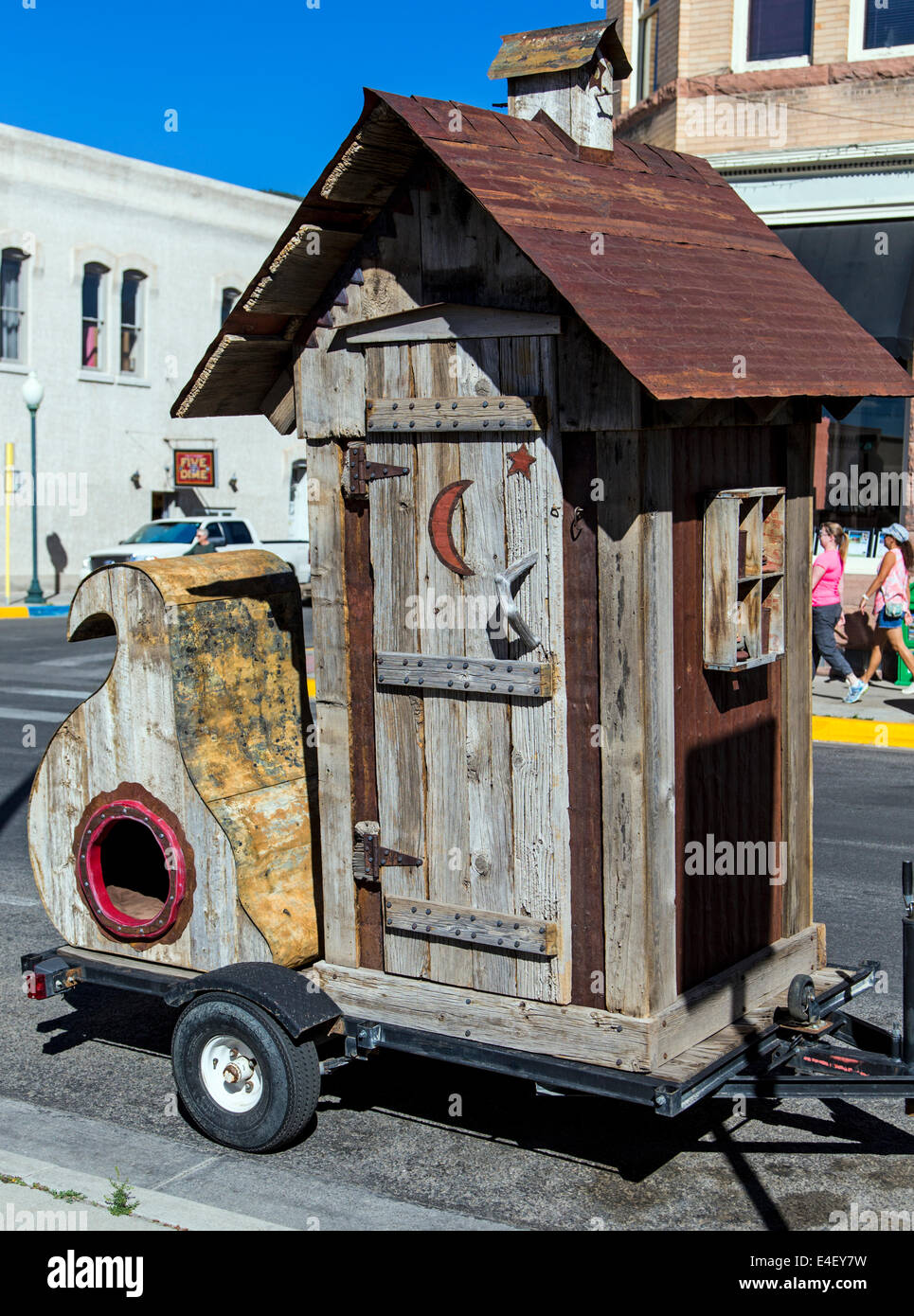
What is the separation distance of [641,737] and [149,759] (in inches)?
76.5

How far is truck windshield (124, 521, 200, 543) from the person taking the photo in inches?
1047

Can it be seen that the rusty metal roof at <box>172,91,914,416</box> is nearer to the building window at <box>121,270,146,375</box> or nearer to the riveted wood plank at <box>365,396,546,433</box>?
the riveted wood plank at <box>365,396,546,433</box>

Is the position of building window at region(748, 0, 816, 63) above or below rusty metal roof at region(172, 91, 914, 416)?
above

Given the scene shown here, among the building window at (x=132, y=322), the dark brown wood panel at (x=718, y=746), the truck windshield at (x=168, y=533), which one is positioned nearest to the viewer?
the dark brown wood panel at (x=718, y=746)

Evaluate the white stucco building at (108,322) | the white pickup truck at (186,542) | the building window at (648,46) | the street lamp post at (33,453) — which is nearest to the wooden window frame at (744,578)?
the building window at (648,46)

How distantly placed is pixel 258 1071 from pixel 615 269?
2.90 metres

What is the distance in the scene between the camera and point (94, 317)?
31.1m

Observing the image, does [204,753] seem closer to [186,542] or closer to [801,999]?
[801,999]

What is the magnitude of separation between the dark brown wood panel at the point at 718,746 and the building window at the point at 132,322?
28.5 metres

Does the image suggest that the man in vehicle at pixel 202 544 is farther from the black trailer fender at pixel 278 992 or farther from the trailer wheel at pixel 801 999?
the trailer wheel at pixel 801 999

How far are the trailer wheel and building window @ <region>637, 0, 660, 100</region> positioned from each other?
16.7 m

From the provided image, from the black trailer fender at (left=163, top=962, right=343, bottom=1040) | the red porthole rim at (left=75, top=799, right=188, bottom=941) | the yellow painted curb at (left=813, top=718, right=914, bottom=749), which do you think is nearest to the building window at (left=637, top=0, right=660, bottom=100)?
the yellow painted curb at (left=813, top=718, right=914, bottom=749)

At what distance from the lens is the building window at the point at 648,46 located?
1911cm

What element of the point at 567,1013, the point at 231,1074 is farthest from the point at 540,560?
the point at 231,1074
